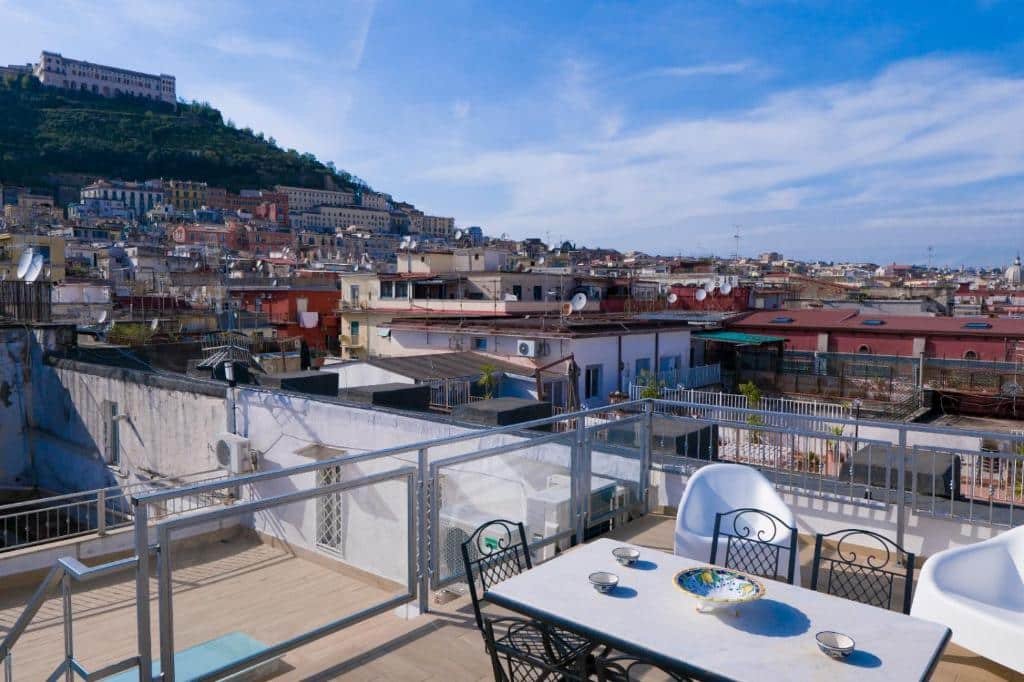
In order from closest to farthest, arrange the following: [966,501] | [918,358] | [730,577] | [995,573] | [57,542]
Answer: [730,577] → [995,573] → [966,501] → [57,542] → [918,358]

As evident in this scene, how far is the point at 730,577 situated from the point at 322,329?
40457mm

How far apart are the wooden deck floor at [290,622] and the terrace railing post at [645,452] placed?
8.3 inches

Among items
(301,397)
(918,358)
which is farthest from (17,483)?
(918,358)

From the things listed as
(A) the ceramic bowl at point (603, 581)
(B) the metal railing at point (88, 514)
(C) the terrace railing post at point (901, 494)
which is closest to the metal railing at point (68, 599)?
(A) the ceramic bowl at point (603, 581)

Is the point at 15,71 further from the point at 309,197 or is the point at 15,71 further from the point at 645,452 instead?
the point at 645,452

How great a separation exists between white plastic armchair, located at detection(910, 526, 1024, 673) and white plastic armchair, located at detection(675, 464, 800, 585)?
940mm

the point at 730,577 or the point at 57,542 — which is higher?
the point at 730,577

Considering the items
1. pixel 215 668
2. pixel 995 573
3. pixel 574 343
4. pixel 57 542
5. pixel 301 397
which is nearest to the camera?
pixel 215 668

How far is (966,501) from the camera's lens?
6.16 m

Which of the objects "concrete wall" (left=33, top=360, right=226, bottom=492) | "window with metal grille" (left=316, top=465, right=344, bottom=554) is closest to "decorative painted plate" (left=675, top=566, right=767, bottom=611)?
"window with metal grille" (left=316, top=465, right=344, bottom=554)

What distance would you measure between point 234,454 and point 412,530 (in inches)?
307

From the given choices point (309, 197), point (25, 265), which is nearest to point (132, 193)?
point (309, 197)

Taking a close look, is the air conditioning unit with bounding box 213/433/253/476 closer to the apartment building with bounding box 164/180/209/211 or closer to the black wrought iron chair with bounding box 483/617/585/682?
the black wrought iron chair with bounding box 483/617/585/682

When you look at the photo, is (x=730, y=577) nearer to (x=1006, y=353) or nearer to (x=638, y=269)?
(x=1006, y=353)
